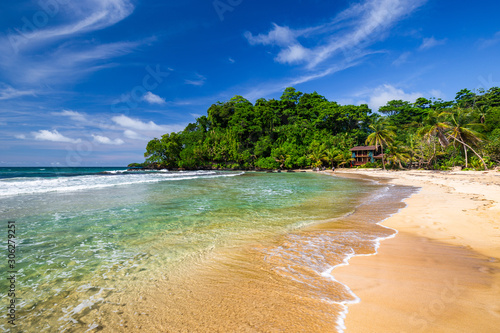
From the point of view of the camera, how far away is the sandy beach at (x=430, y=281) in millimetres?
2428

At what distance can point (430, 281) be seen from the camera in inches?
131

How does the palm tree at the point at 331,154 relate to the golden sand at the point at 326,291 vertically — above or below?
above

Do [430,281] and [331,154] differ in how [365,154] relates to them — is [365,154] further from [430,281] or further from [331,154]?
[430,281]

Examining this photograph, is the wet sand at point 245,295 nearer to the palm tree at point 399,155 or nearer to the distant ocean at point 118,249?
the distant ocean at point 118,249

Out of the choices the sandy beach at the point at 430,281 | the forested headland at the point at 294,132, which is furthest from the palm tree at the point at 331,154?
the sandy beach at the point at 430,281

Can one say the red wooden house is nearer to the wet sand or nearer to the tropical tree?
the tropical tree

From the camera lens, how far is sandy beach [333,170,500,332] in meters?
2.43

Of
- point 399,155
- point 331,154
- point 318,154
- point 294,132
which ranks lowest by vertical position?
point 399,155

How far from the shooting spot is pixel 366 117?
234 ft

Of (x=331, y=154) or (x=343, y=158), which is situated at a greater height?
(x=331, y=154)

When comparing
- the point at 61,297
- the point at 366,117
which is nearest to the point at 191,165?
the point at 366,117

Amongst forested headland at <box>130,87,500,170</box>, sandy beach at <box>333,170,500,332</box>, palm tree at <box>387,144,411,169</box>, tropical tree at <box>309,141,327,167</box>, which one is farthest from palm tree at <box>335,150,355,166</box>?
sandy beach at <box>333,170,500,332</box>

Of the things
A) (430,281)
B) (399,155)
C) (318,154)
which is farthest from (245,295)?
(318,154)

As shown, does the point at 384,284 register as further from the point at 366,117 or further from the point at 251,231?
the point at 366,117
